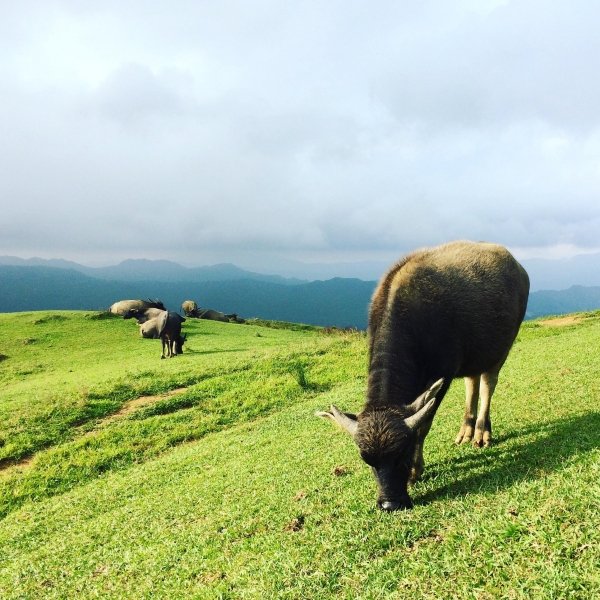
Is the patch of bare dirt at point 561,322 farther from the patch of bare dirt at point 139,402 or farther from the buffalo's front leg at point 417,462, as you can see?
the buffalo's front leg at point 417,462

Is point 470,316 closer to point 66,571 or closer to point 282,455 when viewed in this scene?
point 282,455

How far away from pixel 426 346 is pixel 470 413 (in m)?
2.43

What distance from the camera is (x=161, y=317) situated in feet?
95.3

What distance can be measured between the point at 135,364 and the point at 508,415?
2014 centimetres

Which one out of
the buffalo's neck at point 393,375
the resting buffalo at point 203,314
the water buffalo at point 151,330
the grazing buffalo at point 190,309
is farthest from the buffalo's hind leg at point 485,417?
the grazing buffalo at point 190,309

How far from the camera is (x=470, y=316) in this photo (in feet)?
23.2

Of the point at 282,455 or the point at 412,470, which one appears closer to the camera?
the point at 412,470

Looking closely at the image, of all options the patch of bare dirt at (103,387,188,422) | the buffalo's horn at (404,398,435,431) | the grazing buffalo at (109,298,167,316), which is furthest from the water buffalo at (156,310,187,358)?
the buffalo's horn at (404,398,435,431)

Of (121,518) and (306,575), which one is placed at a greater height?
(306,575)

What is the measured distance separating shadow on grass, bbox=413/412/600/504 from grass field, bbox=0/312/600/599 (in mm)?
41

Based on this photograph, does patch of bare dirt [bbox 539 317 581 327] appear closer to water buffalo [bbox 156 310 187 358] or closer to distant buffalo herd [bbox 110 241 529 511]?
distant buffalo herd [bbox 110 241 529 511]

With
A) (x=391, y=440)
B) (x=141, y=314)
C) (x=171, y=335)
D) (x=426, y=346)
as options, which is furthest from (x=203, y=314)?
(x=391, y=440)

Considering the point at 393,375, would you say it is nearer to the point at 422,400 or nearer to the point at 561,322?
the point at 422,400

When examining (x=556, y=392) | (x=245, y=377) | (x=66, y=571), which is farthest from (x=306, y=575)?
(x=245, y=377)
